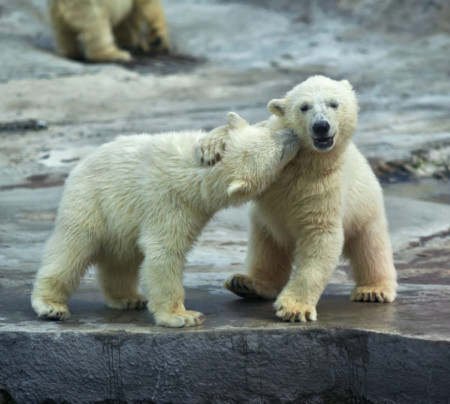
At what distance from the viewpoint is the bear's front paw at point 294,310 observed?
3668 millimetres

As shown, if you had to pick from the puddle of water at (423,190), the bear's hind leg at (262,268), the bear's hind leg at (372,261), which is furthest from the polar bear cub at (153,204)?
the puddle of water at (423,190)

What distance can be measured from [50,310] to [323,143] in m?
1.40

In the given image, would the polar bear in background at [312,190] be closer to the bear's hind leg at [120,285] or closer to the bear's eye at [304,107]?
the bear's eye at [304,107]

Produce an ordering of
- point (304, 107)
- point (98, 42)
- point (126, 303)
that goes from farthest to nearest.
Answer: point (98, 42) < point (126, 303) < point (304, 107)

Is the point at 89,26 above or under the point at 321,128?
above

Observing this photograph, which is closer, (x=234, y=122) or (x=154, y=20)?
(x=234, y=122)

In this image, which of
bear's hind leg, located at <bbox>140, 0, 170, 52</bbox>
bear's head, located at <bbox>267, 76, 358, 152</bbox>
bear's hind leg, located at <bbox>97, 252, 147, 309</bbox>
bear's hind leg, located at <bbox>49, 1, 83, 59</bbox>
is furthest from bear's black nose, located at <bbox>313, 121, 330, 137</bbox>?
bear's hind leg, located at <bbox>140, 0, 170, 52</bbox>

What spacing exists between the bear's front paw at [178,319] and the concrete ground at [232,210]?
0.21 feet

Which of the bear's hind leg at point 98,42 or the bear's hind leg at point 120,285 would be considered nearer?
the bear's hind leg at point 120,285

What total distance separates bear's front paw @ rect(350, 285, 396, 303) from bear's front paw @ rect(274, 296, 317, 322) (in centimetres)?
60

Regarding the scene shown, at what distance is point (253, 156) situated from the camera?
3.59m

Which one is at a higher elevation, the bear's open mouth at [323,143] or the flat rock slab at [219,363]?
the bear's open mouth at [323,143]

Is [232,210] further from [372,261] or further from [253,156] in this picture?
[253,156]

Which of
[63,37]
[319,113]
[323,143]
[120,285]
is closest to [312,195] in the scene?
[323,143]
